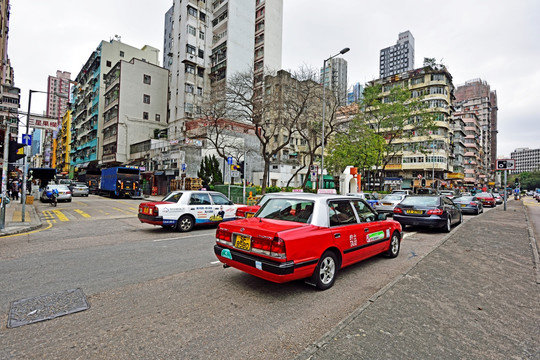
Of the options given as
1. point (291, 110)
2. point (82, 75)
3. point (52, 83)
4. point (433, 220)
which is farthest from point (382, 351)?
point (52, 83)

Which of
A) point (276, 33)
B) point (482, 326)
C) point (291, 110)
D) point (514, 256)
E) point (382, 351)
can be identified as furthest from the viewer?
point (276, 33)

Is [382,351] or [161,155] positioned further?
[161,155]

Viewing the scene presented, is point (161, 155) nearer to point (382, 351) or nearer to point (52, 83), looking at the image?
point (382, 351)

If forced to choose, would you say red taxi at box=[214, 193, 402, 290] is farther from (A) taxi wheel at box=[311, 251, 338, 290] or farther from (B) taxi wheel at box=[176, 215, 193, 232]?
(B) taxi wheel at box=[176, 215, 193, 232]

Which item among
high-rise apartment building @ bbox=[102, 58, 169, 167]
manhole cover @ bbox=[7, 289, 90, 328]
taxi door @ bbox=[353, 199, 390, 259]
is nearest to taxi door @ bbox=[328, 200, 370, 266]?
taxi door @ bbox=[353, 199, 390, 259]

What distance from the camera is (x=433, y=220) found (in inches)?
387

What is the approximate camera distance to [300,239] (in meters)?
3.94

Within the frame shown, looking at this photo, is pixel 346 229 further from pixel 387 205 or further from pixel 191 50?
pixel 191 50

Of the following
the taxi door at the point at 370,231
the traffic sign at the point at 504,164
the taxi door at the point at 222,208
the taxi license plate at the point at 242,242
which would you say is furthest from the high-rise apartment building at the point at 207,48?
the taxi license plate at the point at 242,242

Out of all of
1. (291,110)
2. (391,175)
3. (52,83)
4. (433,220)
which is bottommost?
(433,220)

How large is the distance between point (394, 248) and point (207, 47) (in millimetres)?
48986

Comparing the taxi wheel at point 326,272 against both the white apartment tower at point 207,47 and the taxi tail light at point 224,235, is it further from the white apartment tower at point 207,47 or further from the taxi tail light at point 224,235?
the white apartment tower at point 207,47

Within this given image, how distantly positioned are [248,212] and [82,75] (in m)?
77.6

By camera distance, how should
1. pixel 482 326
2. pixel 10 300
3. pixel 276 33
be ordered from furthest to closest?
pixel 276 33 < pixel 10 300 < pixel 482 326
